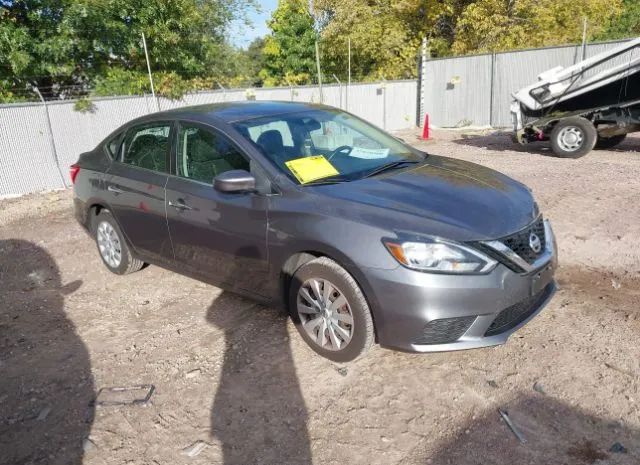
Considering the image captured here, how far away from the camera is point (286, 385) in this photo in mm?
3090

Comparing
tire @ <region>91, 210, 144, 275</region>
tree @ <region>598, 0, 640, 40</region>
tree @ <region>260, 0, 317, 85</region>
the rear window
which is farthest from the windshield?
tree @ <region>598, 0, 640, 40</region>

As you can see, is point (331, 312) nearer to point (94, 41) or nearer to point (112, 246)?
point (112, 246)

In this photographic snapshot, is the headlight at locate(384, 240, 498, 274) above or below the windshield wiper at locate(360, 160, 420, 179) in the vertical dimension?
below

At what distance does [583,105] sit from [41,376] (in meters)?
9.91

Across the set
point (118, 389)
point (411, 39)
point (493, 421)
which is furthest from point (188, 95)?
point (411, 39)

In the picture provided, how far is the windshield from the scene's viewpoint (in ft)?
11.4

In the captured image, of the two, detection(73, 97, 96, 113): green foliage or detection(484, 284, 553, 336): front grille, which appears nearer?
detection(484, 284, 553, 336): front grille

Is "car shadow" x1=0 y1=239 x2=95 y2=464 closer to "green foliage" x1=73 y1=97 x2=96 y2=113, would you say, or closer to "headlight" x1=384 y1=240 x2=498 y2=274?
"headlight" x1=384 y1=240 x2=498 y2=274

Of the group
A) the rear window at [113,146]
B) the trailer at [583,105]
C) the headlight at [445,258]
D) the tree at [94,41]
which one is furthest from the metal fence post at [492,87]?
the headlight at [445,258]

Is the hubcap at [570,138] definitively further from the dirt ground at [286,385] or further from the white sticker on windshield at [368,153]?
the white sticker on windshield at [368,153]

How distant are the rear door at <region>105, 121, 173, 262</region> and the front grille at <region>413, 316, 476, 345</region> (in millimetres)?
2239

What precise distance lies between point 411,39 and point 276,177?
20487 mm

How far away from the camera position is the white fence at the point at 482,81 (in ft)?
49.6

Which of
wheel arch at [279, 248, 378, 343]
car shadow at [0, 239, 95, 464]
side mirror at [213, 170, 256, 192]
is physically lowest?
car shadow at [0, 239, 95, 464]
